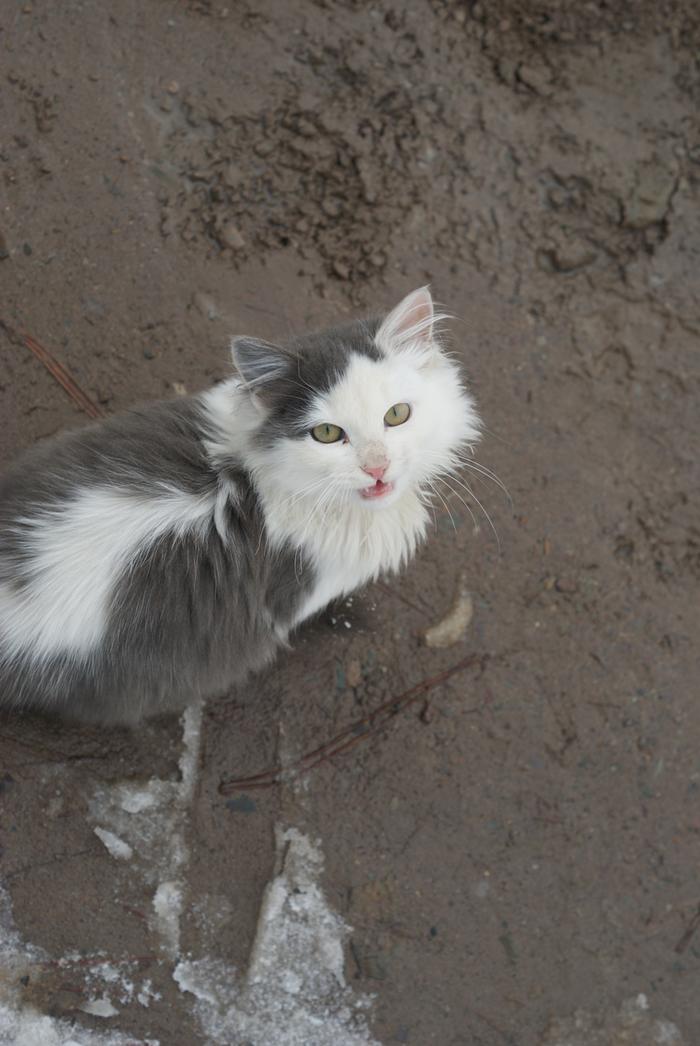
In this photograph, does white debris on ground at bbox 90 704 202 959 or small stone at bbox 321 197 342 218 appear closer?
white debris on ground at bbox 90 704 202 959

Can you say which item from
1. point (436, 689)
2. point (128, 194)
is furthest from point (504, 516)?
point (128, 194)

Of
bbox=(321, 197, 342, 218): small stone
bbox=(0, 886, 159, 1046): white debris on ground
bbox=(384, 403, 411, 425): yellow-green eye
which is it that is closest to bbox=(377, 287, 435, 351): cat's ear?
bbox=(384, 403, 411, 425): yellow-green eye

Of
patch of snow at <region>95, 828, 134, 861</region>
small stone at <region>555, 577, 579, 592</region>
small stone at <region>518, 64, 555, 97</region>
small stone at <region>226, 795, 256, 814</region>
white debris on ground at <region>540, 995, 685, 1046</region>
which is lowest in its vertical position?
white debris on ground at <region>540, 995, 685, 1046</region>

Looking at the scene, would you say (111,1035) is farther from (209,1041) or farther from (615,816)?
(615,816)

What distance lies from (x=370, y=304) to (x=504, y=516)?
0.96 m

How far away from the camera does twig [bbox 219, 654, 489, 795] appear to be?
2.77m

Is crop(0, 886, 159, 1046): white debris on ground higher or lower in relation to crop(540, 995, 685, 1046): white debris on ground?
higher

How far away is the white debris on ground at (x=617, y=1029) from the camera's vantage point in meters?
2.71

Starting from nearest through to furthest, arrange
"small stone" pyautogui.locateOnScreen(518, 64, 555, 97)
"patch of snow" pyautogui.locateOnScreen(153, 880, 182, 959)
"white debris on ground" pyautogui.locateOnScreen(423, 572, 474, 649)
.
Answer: "patch of snow" pyautogui.locateOnScreen(153, 880, 182, 959), "white debris on ground" pyautogui.locateOnScreen(423, 572, 474, 649), "small stone" pyautogui.locateOnScreen(518, 64, 555, 97)

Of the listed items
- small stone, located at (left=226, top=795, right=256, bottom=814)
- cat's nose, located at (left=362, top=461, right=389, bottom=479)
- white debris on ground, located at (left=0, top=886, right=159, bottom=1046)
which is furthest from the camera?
small stone, located at (left=226, top=795, right=256, bottom=814)

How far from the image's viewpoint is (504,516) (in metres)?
3.07

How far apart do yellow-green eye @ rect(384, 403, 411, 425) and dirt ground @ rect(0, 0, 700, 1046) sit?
35.3 inches

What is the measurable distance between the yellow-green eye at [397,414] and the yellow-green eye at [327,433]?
12cm

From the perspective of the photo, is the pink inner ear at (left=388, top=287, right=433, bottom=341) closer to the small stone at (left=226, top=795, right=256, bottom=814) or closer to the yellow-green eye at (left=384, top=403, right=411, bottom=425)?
the yellow-green eye at (left=384, top=403, right=411, bottom=425)
